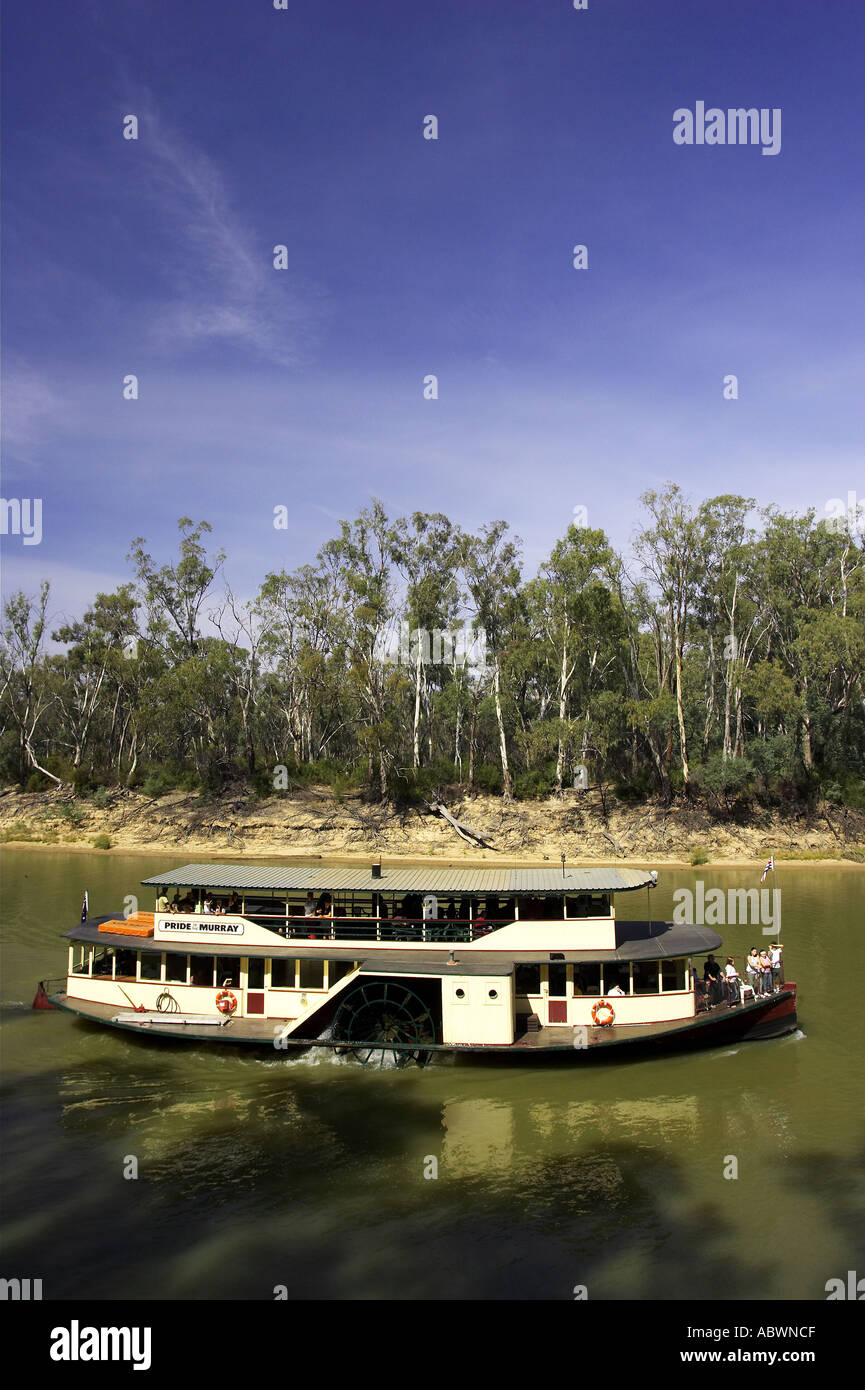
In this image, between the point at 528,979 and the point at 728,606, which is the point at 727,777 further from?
the point at 528,979

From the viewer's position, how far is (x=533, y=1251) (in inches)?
512

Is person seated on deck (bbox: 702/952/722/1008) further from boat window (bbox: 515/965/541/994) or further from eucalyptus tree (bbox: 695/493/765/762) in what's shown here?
eucalyptus tree (bbox: 695/493/765/762)

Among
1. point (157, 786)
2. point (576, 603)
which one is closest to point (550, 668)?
point (576, 603)

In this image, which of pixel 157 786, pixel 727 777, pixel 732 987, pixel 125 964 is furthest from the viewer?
pixel 157 786

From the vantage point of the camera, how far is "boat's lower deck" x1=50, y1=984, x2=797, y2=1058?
19906 millimetres

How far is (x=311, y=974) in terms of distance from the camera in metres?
22.0

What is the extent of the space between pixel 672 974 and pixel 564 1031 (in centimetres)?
345

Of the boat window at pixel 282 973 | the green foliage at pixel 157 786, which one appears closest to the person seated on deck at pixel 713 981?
the boat window at pixel 282 973

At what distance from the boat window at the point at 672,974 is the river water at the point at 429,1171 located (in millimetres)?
1810

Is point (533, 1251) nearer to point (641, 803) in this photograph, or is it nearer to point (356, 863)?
point (356, 863)

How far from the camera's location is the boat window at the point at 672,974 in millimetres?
21766

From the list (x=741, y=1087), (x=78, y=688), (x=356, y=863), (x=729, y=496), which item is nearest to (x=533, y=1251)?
(x=741, y=1087)

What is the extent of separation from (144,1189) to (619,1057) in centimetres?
1117

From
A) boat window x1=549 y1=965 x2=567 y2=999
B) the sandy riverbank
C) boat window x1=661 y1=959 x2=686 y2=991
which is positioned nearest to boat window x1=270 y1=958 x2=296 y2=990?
boat window x1=549 y1=965 x2=567 y2=999
